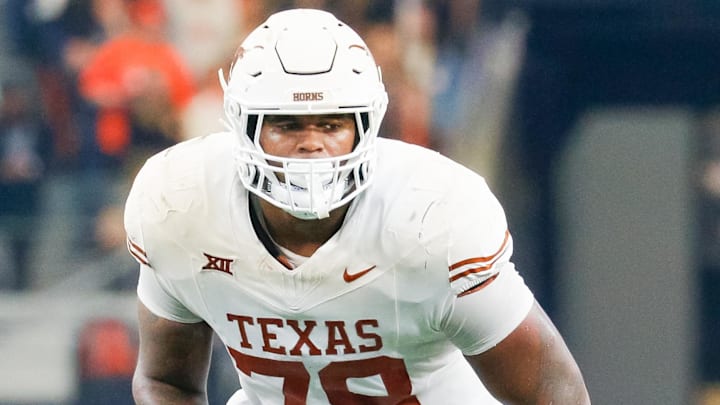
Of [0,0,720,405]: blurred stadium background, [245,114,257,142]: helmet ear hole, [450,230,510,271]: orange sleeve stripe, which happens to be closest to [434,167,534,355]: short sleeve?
[450,230,510,271]: orange sleeve stripe

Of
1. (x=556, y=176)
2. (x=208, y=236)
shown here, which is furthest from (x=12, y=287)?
(x=208, y=236)

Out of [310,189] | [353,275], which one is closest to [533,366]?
[353,275]

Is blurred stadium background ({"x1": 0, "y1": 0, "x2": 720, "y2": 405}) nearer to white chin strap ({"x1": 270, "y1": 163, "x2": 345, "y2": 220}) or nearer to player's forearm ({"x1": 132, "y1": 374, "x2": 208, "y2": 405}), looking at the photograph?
player's forearm ({"x1": 132, "y1": 374, "x2": 208, "y2": 405})

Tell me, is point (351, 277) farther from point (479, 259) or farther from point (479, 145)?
point (479, 145)

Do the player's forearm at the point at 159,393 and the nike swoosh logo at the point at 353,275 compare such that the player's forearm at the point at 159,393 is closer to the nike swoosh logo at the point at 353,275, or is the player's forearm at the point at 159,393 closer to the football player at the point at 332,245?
the football player at the point at 332,245

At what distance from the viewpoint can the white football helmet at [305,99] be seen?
194 cm

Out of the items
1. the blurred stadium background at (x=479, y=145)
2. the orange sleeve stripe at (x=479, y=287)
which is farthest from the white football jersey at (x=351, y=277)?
the blurred stadium background at (x=479, y=145)

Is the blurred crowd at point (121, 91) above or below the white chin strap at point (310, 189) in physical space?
below

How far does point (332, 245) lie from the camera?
200 centimetres

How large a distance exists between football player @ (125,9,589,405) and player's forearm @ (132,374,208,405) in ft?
0.60

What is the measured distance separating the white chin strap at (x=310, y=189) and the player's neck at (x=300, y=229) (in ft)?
0.24

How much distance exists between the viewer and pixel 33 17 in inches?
169

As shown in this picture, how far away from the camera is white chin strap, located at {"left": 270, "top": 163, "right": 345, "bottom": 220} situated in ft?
6.31

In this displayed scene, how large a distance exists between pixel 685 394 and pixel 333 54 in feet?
8.94
